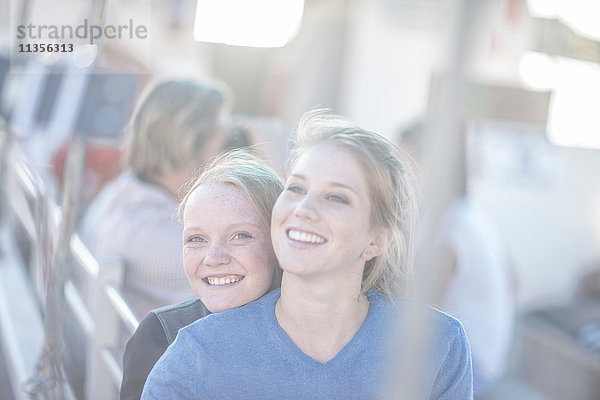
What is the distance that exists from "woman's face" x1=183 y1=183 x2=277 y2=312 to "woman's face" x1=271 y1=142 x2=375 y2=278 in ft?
0.45

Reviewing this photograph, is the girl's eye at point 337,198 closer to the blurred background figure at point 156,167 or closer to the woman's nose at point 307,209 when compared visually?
the woman's nose at point 307,209

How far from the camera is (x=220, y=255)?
114 cm

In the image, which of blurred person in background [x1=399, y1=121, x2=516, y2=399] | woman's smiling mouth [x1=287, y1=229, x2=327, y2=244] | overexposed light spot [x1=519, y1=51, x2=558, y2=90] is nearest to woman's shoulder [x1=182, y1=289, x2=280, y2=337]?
woman's smiling mouth [x1=287, y1=229, x2=327, y2=244]

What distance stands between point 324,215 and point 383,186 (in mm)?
94

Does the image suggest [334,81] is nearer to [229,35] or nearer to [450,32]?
[229,35]

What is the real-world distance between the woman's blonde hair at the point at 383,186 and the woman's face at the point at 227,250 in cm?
12

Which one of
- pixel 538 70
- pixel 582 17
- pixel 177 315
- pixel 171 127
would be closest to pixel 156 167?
pixel 171 127

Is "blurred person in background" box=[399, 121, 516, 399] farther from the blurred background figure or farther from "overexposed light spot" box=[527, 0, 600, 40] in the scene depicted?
"overexposed light spot" box=[527, 0, 600, 40]

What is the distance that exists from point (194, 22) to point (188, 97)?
148 inches

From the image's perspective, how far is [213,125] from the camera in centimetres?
209

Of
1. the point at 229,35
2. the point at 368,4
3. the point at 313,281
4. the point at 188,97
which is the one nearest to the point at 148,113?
the point at 188,97

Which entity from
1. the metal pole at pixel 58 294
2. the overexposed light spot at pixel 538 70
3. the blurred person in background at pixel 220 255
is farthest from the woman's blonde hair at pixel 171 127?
the overexposed light spot at pixel 538 70

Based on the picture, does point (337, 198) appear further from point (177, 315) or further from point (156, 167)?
point (156, 167)

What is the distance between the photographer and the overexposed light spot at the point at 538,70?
440cm
